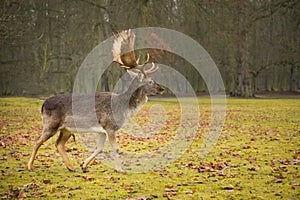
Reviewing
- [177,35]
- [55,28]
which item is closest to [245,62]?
[177,35]

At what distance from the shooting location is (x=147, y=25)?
106 feet

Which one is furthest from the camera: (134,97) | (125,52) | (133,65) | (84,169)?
(125,52)

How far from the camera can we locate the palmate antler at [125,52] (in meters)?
10.8

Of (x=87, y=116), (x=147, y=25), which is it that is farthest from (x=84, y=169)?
(x=147, y=25)

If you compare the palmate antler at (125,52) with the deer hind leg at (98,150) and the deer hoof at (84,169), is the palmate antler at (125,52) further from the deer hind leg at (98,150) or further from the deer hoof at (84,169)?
the deer hoof at (84,169)

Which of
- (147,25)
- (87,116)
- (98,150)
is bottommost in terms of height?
(98,150)

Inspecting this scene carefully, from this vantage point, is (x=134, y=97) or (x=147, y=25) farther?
(x=147, y=25)

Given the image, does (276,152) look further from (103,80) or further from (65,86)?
(65,86)

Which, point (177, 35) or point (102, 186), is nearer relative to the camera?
point (102, 186)

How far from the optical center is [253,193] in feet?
23.5

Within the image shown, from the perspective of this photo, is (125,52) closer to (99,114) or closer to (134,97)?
(134,97)

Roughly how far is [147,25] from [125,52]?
21.8 metres

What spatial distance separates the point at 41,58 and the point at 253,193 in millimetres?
41010

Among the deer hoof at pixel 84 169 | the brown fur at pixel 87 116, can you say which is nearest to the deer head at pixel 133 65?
the brown fur at pixel 87 116
